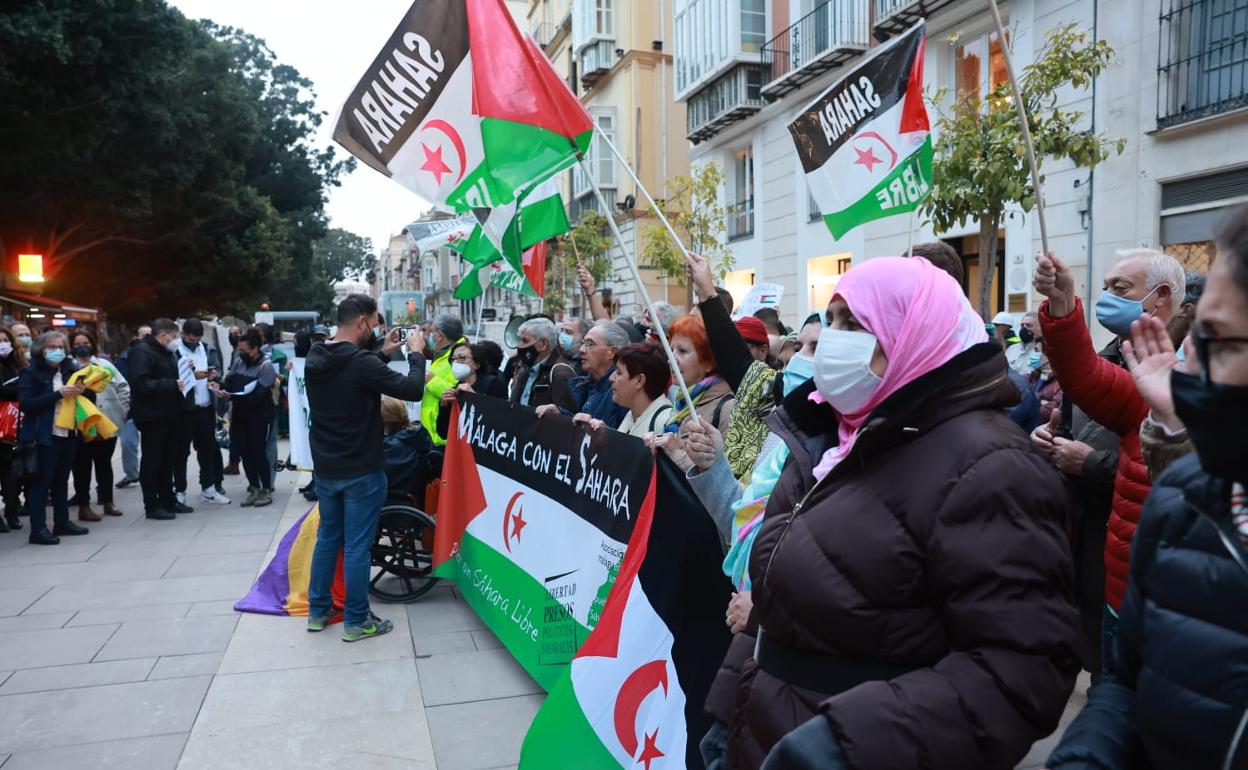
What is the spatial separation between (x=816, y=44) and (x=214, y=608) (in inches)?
610

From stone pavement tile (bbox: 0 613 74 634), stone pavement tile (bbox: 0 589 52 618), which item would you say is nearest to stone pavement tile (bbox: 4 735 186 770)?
stone pavement tile (bbox: 0 613 74 634)

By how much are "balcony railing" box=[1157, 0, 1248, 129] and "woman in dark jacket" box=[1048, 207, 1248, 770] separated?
10276mm

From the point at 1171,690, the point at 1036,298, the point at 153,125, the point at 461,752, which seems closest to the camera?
the point at 1171,690

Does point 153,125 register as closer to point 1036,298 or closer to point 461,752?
point 1036,298

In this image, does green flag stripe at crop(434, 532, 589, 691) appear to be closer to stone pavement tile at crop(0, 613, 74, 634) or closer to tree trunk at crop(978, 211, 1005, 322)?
stone pavement tile at crop(0, 613, 74, 634)

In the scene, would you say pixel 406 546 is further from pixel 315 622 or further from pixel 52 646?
pixel 52 646

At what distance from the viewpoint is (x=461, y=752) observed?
12.8 feet

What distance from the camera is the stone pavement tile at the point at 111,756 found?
383cm

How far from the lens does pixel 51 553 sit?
25.0 ft

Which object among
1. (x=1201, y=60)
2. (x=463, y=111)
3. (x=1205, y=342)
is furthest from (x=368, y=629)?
(x=1201, y=60)

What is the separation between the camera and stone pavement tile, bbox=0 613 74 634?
5695mm

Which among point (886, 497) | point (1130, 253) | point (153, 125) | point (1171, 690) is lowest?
point (1171, 690)

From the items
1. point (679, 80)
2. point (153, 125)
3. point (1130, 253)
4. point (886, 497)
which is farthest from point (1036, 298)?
point (153, 125)

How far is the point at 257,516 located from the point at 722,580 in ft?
24.1
